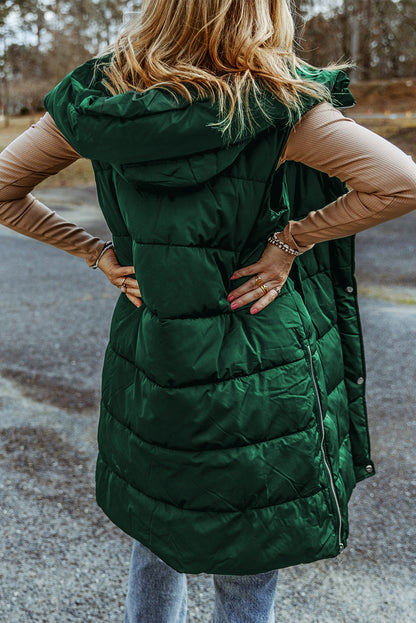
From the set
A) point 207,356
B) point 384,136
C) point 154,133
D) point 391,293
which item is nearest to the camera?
point 154,133

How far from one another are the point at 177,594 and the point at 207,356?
2.35 feet

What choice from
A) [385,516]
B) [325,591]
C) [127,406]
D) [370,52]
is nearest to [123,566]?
[325,591]

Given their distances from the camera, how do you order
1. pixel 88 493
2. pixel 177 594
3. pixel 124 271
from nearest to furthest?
pixel 124 271 < pixel 177 594 < pixel 88 493

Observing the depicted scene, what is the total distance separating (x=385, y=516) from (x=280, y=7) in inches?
85.9

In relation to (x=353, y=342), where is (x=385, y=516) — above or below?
below

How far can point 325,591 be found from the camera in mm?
2461

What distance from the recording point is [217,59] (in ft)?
4.40

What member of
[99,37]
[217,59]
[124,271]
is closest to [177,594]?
[124,271]

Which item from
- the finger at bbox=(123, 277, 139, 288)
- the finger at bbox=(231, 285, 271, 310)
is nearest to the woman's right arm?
the finger at bbox=(231, 285, 271, 310)

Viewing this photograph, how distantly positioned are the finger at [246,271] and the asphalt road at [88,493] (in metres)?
1.41

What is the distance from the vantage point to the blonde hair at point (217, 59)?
1.30m

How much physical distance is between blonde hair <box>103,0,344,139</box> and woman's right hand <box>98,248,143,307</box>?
431mm

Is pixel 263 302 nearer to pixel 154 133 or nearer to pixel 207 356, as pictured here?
pixel 207 356

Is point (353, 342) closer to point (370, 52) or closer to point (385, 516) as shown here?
point (385, 516)
